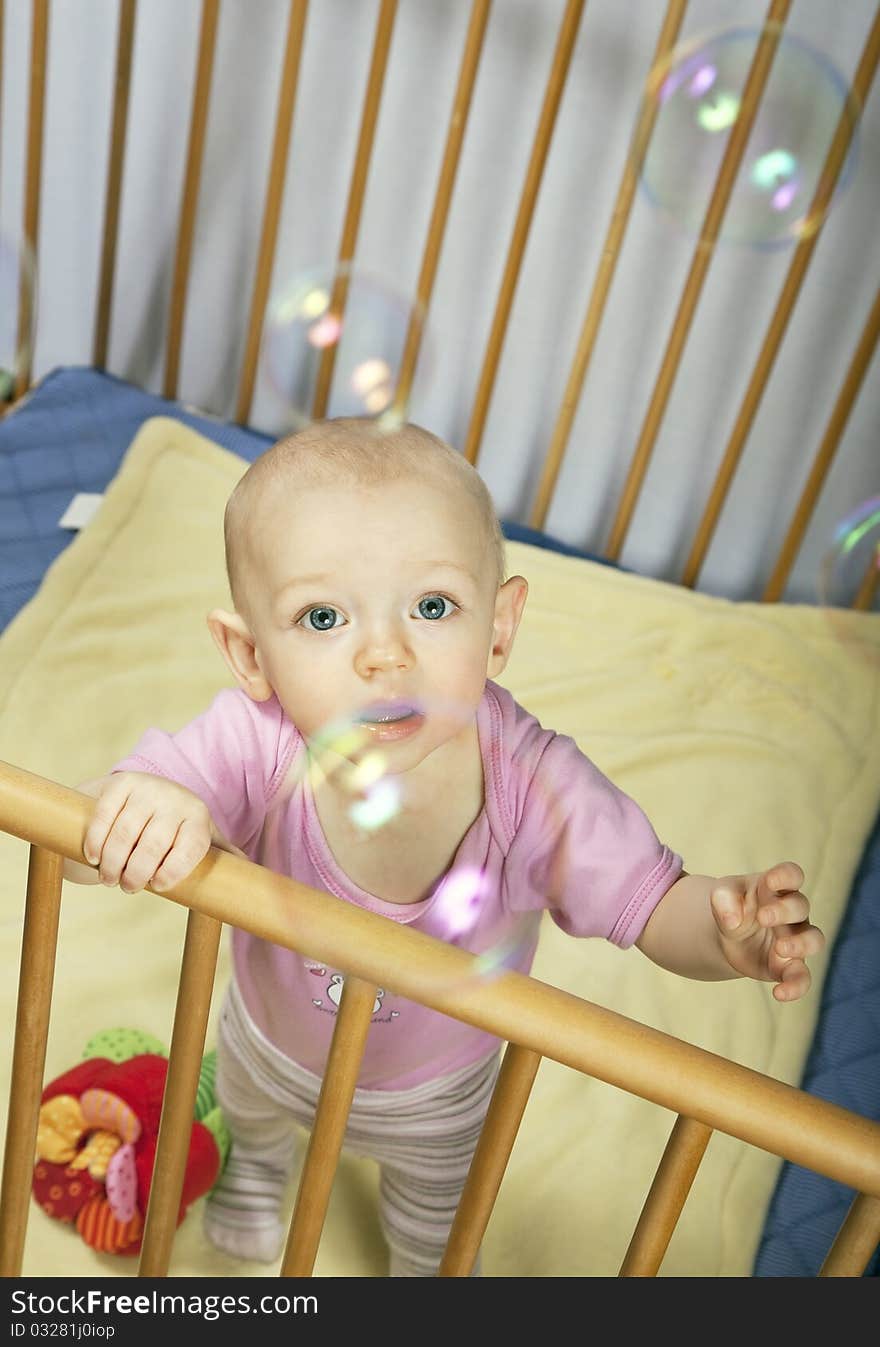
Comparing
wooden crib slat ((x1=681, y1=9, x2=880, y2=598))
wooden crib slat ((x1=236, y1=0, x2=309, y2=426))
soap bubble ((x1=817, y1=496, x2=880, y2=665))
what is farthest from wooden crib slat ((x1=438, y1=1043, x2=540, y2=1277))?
wooden crib slat ((x1=236, y1=0, x2=309, y2=426))

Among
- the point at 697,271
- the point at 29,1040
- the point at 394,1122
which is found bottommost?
the point at 394,1122

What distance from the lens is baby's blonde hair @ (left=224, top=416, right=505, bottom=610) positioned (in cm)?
63

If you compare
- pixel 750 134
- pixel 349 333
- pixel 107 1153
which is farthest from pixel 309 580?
pixel 750 134

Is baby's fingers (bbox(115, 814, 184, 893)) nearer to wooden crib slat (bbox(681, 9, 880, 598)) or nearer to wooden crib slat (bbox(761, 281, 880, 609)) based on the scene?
wooden crib slat (bbox(681, 9, 880, 598))

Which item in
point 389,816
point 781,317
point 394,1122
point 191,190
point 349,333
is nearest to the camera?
point 389,816

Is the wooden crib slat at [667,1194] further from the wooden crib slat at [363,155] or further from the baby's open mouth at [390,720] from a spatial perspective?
the wooden crib slat at [363,155]

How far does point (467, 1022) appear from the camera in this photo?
1.78ft

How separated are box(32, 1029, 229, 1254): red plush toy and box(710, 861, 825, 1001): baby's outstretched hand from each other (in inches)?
16.5

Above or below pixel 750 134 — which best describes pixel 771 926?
below

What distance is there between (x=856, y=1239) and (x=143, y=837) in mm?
332

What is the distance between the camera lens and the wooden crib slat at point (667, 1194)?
0.56m

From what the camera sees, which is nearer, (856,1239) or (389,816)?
(856,1239)

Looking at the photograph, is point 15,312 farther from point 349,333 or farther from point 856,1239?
point 856,1239
